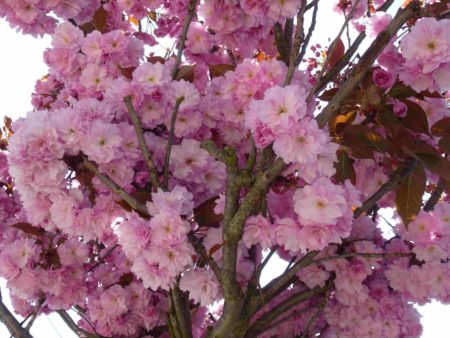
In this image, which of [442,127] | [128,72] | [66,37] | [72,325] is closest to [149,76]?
[128,72]

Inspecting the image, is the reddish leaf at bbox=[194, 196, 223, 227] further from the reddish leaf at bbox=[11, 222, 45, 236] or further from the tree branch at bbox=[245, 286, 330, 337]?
the reddish leaf at bbox=[11, 222, 45, 236]

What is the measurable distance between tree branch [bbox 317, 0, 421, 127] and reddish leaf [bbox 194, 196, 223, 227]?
445mm

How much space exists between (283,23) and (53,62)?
0.91 metres

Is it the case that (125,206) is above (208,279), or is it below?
above

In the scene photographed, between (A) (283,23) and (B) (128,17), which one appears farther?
(B) (128,17)

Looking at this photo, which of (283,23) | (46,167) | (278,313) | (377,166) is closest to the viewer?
(46,167)

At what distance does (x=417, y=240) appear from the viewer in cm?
210

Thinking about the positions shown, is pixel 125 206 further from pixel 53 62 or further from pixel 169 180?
pixel 53 62

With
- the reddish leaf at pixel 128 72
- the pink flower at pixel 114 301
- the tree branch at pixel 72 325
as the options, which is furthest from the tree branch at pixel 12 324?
the reddish leaf at pixel 128 72

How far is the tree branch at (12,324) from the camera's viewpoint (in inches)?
87.6

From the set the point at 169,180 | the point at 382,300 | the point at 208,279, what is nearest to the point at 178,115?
the point at 169,180

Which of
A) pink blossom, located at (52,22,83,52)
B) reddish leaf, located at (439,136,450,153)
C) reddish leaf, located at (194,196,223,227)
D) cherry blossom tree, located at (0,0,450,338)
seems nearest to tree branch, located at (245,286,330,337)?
cherry blossom tree, located at (0,0,450,338)

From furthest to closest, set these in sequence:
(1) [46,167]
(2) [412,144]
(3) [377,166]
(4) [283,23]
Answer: (4) [283,23] < (3) [377,166] < (2) [412,144] < (1) [46,167]

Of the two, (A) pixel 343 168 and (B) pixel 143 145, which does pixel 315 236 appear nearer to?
(A) pixel 343 168
